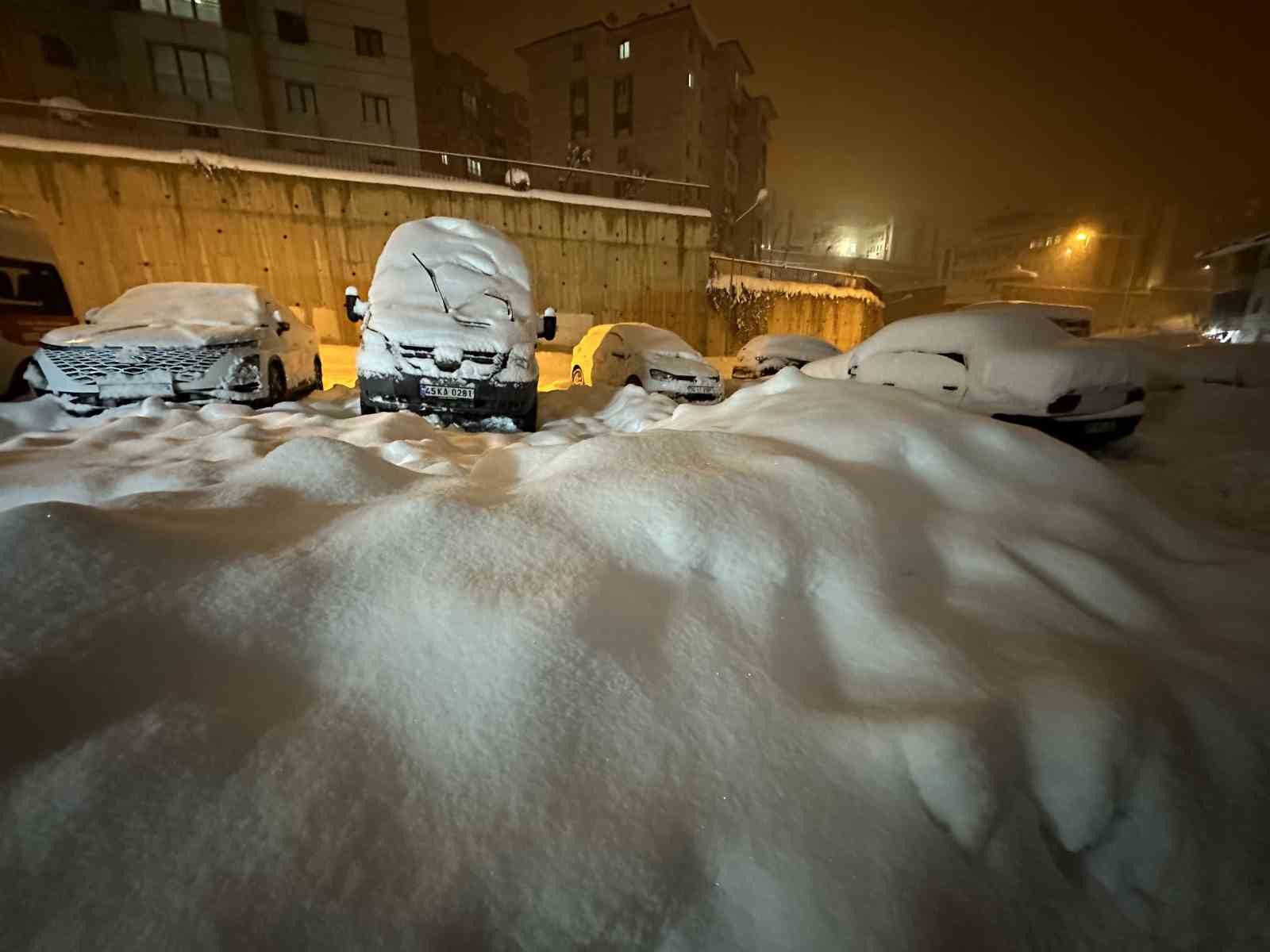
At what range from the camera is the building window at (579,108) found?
34250 millimetres

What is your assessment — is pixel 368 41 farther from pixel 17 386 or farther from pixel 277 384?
pixel 277 384

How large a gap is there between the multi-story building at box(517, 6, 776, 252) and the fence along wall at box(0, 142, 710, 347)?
62.2 feet

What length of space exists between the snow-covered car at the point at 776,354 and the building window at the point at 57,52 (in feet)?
82.7

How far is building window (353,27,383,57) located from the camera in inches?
824

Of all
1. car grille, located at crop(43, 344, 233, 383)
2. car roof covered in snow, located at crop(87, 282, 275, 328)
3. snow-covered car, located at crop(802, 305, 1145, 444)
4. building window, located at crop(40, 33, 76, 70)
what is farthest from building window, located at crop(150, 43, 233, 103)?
snow-covered car, located at crop(802, 305, 1145, 444)

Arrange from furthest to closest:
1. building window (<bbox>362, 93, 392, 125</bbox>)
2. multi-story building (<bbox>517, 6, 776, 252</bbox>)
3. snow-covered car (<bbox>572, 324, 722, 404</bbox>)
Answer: multi-story building (<bbox>517, 6, 776, 252</bbox>)
building window (<bbox>362, 93, 392, 125</bbox>)
snow-covered car (<bbox>572, 324, 722, 404</bbox>)

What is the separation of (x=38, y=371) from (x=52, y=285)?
2.20 m

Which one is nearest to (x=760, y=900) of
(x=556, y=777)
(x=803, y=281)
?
(x=556, y=777)

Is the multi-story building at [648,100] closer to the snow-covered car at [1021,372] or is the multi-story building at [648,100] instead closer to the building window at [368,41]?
the building window at [368,41]

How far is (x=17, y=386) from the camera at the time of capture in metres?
5.83

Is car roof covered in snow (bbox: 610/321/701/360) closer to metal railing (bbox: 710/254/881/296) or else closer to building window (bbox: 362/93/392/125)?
metal railing (bbox: 710/254/881/296)

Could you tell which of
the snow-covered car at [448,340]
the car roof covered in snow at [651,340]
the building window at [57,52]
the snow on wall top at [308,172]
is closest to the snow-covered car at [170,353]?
the snow-covered car at [448,340]

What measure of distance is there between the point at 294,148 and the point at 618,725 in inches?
771

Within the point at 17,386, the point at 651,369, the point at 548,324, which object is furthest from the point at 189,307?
the point at 651,369
